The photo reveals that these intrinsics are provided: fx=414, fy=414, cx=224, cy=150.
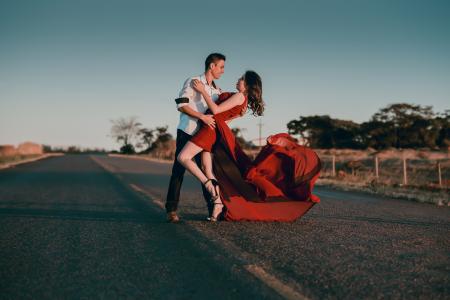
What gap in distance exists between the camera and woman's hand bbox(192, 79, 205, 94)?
4.59 meters

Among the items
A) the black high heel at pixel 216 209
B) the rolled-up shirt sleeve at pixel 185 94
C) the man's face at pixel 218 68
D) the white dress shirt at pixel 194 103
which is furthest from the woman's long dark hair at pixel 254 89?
the black high heel at pixel 216 209

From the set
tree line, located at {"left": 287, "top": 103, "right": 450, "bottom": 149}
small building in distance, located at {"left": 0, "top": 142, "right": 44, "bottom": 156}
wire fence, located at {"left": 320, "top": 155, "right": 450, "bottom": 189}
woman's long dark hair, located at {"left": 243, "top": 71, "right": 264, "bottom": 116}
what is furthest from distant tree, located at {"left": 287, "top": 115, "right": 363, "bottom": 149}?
woman's long dark hair, located at {"left": 243, "top": 71, "right": 264, "bottom": 116}

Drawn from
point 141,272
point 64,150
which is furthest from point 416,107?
point 64,150

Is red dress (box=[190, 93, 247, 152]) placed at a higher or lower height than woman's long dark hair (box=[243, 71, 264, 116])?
lower

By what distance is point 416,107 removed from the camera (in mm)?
55344

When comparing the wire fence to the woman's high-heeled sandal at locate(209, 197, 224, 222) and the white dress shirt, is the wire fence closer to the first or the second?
the woman's high-heeled sandal at locate(209, 197, 224, 222)

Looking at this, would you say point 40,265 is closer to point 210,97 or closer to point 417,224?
point 210,97

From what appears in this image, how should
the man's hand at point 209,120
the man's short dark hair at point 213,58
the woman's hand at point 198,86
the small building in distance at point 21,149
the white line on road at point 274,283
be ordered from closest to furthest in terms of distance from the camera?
the white line on road at point 274,283 < the woman's hand at point 198,86 < the man's hand at point 209,120 < the man's short dark hair at point 213,58 < the small building in distance at point 21,149

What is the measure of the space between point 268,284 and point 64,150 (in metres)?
103

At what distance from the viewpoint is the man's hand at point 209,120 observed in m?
4.71

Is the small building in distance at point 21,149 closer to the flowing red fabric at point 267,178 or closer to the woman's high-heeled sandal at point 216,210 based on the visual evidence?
the woman's high-heeled sandal at point 216,210

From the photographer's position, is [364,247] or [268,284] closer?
[268,284]

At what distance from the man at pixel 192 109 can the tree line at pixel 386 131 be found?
44175 mm

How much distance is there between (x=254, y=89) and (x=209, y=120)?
0.68m
